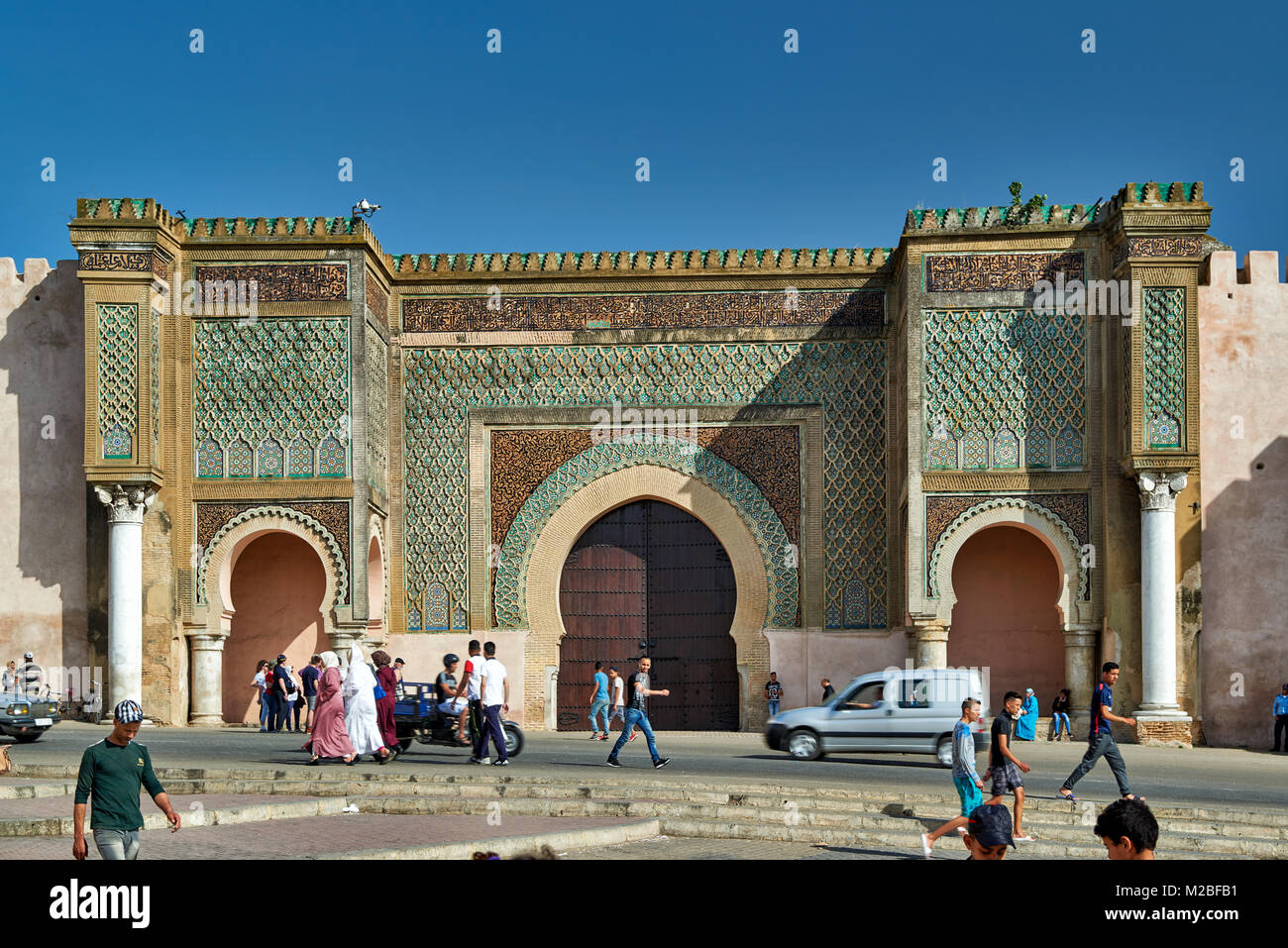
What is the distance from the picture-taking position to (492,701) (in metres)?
13.3

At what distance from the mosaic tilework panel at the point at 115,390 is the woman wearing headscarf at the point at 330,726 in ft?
22.5

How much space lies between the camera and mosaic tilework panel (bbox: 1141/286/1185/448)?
1830cm

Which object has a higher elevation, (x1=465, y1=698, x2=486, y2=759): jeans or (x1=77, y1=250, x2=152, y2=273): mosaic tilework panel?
(x1=77, y1=250, x2=152, y2=273): mosaic tilework panel

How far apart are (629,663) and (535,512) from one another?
2313 millimetres

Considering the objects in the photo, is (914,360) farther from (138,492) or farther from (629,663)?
(138,492)

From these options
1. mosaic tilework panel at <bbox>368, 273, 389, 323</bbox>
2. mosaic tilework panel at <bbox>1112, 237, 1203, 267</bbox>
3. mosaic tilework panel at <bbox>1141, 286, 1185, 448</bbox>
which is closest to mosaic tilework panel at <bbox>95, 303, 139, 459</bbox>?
mosaic tilework panel at <bbox>368, 273, 389, 323</bbox>

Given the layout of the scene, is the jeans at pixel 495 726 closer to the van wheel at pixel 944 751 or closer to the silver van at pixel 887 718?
the silver van at pixel 887 718

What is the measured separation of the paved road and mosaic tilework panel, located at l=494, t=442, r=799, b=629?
114 inches

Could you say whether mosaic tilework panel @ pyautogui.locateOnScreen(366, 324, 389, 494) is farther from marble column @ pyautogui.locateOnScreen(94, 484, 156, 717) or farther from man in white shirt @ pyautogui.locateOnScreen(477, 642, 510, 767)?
man in white shirt @ pyautogui.locateOnScreen(477, 642, 510, 767)

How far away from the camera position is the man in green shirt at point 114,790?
6918 millimetres
